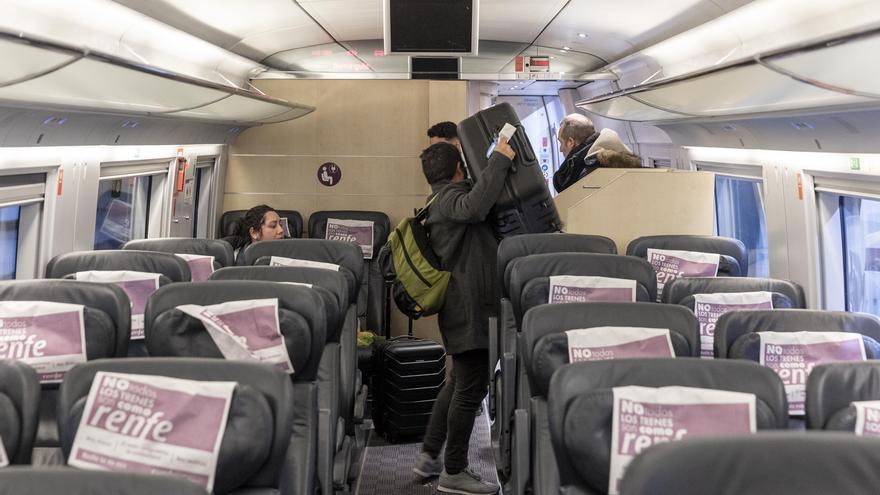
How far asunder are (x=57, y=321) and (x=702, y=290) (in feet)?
9.72

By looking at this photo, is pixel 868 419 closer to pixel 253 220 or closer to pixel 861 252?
pixel 861 252

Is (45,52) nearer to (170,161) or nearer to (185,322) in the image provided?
(185,322)

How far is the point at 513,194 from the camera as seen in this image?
570 centimetres

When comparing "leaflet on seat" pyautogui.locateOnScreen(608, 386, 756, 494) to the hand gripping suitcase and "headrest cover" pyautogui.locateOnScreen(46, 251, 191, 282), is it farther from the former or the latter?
the hand gripping suitcase

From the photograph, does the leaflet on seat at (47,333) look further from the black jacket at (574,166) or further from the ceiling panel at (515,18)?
the ceiling panel at (515,18)

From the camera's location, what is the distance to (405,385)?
20.7 feet

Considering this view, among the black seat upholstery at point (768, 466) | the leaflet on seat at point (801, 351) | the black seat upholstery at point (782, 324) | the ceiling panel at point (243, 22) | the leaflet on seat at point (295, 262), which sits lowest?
the black seat upholstery at point (768, 466)

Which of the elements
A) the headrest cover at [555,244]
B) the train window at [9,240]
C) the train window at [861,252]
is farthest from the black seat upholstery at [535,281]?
the train window at [9,240]

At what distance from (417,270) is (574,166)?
2746 mm

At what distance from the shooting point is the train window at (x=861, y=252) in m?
5.83

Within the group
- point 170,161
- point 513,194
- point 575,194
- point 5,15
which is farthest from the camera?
point 170,161

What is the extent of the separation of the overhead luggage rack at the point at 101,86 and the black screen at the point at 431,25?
1225 millimetres

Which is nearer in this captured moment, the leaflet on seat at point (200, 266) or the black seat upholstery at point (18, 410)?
the black seat upholstery at point (18, 410)

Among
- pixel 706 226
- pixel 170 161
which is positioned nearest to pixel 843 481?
pixel 706 226
